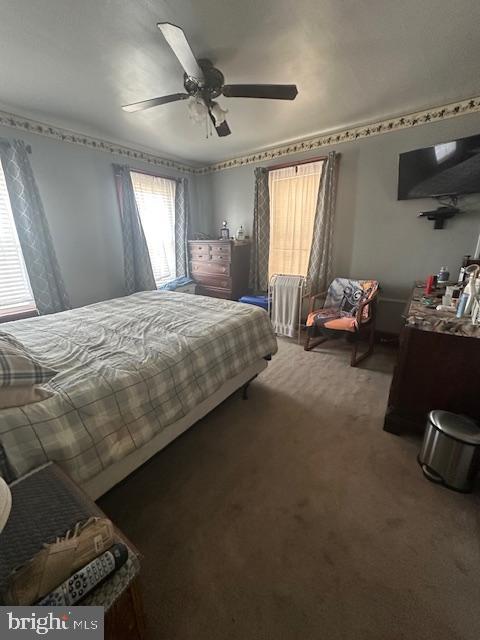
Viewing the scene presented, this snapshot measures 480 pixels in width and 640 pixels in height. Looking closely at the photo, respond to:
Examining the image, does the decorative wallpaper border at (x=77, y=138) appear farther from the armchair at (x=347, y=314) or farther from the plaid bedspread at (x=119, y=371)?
the armchair at (x=347, y=314)

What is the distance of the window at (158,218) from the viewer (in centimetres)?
370

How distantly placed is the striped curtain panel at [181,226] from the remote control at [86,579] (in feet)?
13.2

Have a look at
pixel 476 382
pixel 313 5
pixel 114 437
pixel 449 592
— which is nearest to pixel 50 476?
pixel 114 437

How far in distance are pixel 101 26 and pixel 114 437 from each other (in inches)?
89.8

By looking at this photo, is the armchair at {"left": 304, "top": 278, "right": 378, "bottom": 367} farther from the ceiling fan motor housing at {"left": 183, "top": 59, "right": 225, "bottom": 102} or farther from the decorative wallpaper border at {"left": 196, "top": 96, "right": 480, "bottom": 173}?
the ceiling fan motor housing at {"left": 183, "top": 59, "right": 225, "bottom": 102}

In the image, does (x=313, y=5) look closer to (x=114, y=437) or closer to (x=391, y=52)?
(x=391, y=52)

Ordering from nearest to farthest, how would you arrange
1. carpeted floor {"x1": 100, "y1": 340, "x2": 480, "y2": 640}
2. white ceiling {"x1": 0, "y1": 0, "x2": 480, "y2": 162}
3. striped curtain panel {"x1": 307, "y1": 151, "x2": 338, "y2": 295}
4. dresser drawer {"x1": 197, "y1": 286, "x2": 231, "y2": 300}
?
carpeted floor {"x1": 100, "y1": 340, "x2": 480, "y2": 640} < white ceiling {"x1": 0, "y1": 0, "x2": 480, "y2": 162} < striped curtain panel {"x1": 307, "y1": 151, "x2": 338, "y2": 295} < dresser drawer {"x1": 197, "y1": 286, "x2": 231, "y2": 300}

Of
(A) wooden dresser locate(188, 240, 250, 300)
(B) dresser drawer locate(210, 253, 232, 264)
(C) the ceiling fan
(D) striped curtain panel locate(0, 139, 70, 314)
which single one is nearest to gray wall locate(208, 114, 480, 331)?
(A) wooden dresser locate(188, 240, 250, 300)

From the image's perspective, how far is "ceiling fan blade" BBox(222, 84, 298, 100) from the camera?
163 cm

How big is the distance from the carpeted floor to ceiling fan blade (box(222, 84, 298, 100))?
7.39 ft

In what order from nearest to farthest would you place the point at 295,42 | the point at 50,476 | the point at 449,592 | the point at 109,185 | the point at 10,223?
the point at 50,476
the point at 449,592
the point at 295,42
the point at 10,223
the point at 109,185

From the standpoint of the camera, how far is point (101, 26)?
1504 millimetres

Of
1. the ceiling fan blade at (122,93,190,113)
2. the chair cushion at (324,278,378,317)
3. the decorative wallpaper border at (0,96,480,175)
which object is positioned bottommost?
the chair cushion at (324,278,378,317)

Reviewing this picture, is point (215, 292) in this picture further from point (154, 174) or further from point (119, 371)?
point (119, 371)
